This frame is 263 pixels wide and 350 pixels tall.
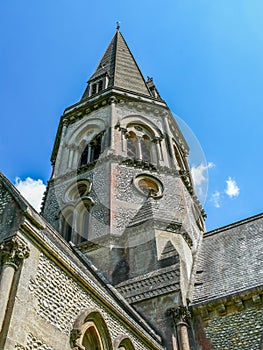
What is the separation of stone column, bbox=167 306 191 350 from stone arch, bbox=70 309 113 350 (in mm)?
2686

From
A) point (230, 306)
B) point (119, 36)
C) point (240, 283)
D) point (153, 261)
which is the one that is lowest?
point (230, 306)

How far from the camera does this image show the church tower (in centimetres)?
1263

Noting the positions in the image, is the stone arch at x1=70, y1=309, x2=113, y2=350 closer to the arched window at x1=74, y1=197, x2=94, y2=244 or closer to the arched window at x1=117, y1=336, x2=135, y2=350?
the arched window at x1=117, y1=336, x2=135, y2=350

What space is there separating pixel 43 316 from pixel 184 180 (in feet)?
40.6

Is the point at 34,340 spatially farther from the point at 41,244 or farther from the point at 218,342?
Result: the point at 218,342

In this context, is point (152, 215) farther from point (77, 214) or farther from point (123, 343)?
point (123, 343)

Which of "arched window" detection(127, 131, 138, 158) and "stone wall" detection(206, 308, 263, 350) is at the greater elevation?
"arched window" detection(127, 131, 138, 158)

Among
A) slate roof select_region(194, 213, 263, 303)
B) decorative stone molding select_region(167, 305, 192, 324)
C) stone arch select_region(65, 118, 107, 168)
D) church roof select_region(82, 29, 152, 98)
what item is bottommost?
decorative stone molding select_region(167, 305, 192, 324)

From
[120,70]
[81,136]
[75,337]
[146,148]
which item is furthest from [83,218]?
[120,70]

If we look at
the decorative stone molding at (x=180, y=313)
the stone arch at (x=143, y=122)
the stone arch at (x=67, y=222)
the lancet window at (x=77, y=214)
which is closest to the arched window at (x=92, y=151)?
the stone arch at (x=143, y=122)

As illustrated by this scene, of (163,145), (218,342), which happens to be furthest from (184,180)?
(218,342)

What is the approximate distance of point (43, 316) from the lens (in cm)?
743

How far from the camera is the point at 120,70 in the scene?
88.2 ft

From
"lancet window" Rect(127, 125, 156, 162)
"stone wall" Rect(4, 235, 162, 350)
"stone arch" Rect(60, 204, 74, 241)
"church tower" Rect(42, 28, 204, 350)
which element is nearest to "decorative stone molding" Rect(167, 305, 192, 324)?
"church tower" Rect(42, 28, 204, 350)
